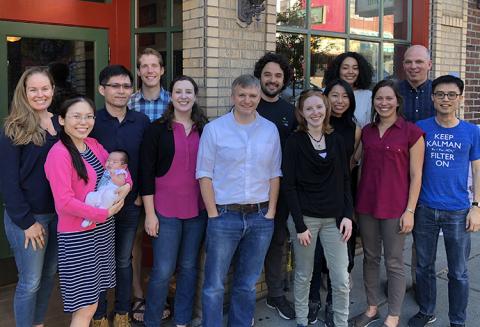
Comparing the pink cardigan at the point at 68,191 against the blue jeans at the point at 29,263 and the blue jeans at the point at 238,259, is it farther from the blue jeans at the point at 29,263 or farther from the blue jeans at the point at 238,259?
the blue jeans at the point at 238,259

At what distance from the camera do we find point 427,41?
5.60 meters

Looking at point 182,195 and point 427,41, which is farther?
point 427,41

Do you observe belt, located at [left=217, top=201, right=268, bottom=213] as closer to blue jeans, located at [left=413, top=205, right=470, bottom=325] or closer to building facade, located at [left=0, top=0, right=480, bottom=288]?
building facade, located at [left=0, top=0, right=480, bottom=288]

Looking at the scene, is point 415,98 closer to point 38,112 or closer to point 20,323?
point 38,112

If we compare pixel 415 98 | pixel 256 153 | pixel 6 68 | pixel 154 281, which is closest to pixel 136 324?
pixel 154 281

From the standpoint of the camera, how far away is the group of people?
8.91 ft

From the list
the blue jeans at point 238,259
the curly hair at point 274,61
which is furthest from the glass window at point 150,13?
the blue jeans at point 238,259

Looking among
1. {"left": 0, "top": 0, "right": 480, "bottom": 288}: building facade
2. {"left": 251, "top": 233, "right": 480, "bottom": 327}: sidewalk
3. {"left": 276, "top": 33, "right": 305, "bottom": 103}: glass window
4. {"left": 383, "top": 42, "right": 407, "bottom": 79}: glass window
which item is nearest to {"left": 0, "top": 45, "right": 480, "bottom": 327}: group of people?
{"left": 251, "top": 233, "right": 480, "bottom": 327}: sidewalk

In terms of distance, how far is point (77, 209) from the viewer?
258 centimetres

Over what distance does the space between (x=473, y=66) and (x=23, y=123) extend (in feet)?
18.4

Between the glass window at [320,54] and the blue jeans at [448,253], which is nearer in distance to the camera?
the blue jeans at [448,253]

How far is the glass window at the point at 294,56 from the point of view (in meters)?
4.39

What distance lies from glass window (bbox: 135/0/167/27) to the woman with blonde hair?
1731 mm

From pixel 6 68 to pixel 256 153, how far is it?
215 centimetres
